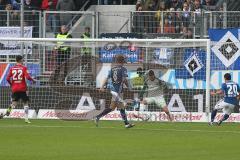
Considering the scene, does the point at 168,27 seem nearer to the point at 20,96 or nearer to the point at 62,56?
the point at 62,56

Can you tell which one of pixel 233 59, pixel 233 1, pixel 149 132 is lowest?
pixel 149 132

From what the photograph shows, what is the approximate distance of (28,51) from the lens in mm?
32281

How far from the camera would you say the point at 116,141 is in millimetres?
21234

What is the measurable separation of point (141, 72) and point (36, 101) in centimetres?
394

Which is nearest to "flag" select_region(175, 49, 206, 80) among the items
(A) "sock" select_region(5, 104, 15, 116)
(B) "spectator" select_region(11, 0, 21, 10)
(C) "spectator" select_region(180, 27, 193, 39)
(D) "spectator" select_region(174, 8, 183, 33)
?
(C) "spectator" select_region(180, 27, 193, 39)

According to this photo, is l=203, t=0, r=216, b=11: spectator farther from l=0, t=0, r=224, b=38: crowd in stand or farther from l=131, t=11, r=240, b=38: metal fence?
l=131, t=11, r=240, b=38: metal fence

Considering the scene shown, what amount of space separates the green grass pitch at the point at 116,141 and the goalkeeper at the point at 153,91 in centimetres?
215

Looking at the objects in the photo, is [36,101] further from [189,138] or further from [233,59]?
[189,138]

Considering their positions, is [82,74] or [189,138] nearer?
[189,138]

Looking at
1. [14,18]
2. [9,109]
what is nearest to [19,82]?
[9,109]

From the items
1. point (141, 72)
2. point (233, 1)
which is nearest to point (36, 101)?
point (141, 72)

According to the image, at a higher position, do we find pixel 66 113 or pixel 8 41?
pixel 8 41

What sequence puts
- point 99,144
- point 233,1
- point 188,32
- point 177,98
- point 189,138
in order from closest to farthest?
point 99,144 < point 189,138 < point 177,98 < point 188,32 < point 233,1

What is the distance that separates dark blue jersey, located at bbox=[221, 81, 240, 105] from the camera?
92.3 ft
